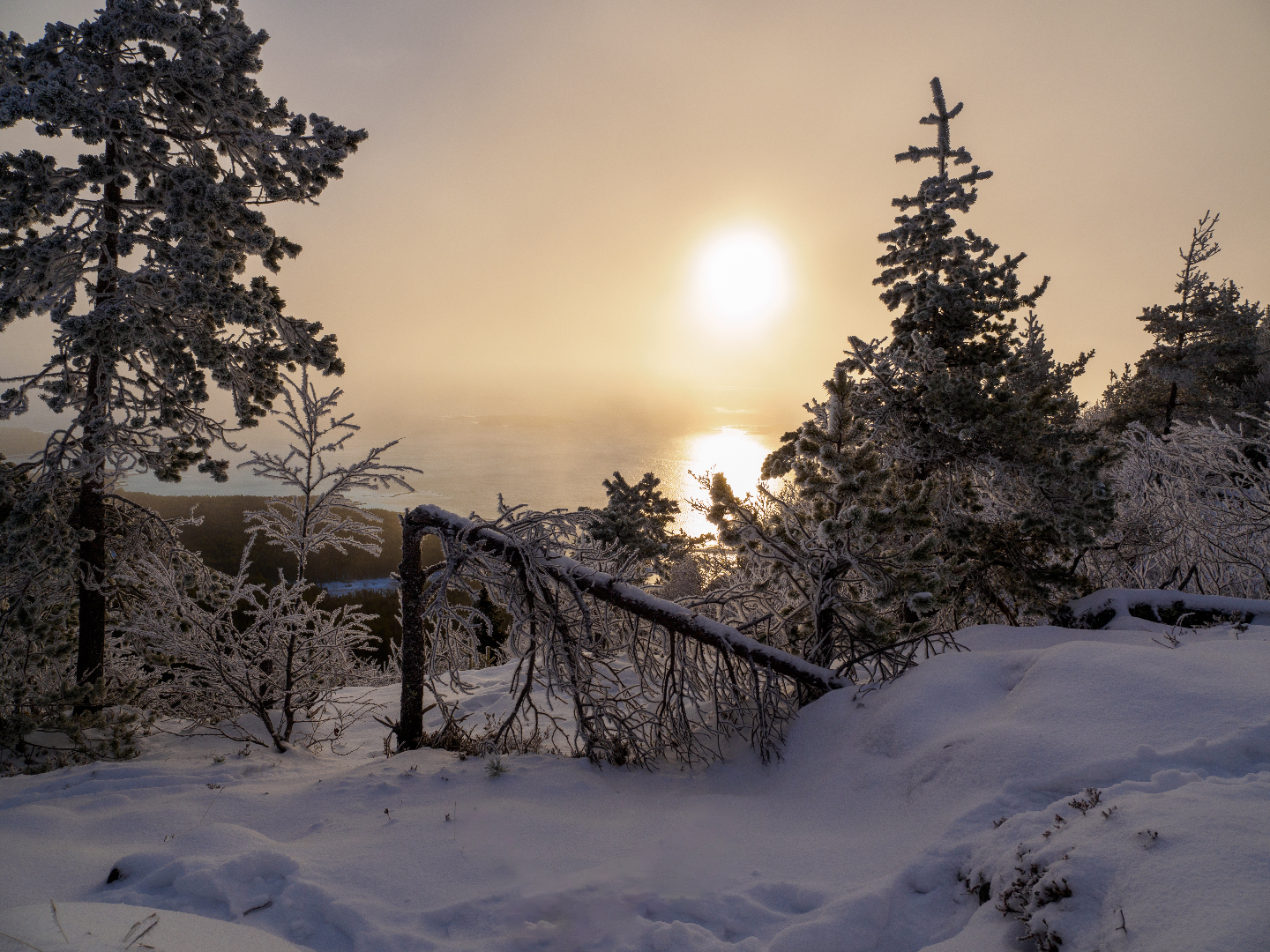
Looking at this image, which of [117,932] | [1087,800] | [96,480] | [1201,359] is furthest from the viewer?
[1201,359]

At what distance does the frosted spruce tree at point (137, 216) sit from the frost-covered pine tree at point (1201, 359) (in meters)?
28.6

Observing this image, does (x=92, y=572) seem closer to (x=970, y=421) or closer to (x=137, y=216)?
(x=137, y=216)

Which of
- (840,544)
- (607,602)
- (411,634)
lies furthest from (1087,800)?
(411,634)

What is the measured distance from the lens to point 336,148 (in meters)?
7.13

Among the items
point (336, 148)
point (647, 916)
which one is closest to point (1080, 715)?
point (647, 916)

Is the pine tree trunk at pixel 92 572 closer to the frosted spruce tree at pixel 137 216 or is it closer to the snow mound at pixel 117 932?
the frosted spruce tree at pixel 137 216

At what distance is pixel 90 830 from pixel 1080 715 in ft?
24.0

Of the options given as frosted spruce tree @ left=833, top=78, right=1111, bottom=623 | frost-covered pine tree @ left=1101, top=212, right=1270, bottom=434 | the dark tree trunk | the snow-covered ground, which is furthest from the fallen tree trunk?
frost-covered pine tree @ left=1101, top=212, right=1270, bottom=434

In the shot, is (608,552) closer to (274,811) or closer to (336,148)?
(274,811)

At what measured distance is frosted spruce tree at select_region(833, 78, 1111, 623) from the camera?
8828 mm

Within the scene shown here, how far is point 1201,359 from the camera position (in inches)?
822

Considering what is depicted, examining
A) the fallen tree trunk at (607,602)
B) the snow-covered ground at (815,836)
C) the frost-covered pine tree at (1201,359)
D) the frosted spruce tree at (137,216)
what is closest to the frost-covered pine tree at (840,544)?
the fallen tree trunk at (607,602)

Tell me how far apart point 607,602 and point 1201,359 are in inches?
1055

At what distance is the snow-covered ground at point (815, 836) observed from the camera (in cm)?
261
